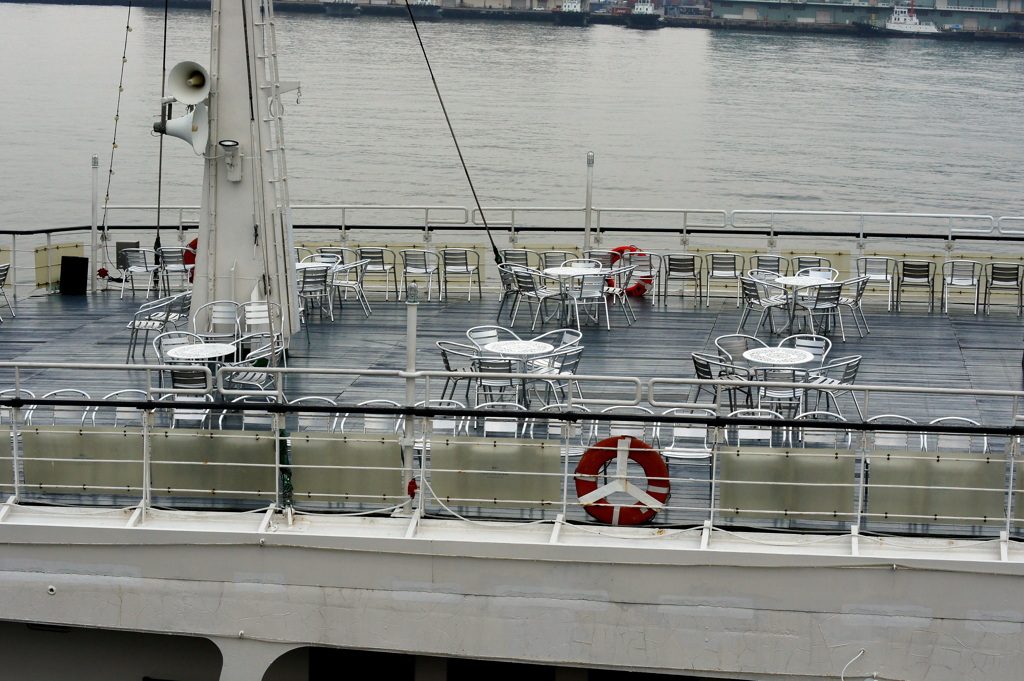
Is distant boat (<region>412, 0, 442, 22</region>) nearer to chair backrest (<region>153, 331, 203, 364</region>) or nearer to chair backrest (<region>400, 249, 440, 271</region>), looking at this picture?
chair backrest (<region>400, 249, 440, 271</region>)

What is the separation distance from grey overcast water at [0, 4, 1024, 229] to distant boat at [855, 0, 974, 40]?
3612mm

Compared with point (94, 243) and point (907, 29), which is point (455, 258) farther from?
point (907, 29)

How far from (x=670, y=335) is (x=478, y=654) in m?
6.20

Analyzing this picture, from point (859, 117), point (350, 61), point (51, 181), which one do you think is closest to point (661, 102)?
point (859, 117)

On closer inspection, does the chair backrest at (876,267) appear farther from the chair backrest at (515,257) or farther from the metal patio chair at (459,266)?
the metal patio chair at (459,266)

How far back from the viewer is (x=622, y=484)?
7.93 m

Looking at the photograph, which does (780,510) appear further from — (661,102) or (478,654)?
(661,102)

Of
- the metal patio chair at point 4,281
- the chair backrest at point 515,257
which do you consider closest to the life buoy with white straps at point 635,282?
the chair backrest at point 515,257

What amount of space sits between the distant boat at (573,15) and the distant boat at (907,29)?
15915mm

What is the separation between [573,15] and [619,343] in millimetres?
58571

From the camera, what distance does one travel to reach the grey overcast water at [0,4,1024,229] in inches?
1321

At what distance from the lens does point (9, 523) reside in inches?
316

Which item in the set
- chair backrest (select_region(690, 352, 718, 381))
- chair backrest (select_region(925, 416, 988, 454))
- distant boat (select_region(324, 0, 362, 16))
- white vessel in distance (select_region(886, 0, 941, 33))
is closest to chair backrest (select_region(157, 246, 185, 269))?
chair backrest (select_region(690, 352, 718, 381))

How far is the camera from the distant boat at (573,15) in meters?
68.9
